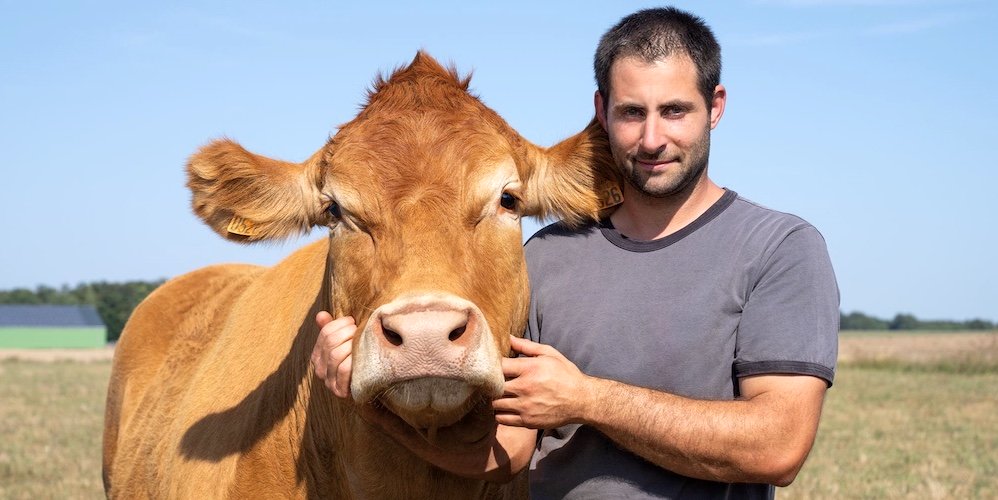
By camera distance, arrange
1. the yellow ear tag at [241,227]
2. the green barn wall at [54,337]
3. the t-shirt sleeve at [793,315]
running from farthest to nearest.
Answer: the green barn wall at [54,337], the yellow ear tag at [241,227], the t-shirt sleeve at [793,315]

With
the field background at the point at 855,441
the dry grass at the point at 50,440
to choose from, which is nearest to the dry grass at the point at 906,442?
the field background at the point at 855,441

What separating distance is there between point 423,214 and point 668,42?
1289 mm

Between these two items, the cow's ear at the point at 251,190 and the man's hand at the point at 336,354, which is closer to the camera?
the man's hand at the point at 336,354

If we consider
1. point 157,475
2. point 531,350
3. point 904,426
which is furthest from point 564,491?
point 904,426

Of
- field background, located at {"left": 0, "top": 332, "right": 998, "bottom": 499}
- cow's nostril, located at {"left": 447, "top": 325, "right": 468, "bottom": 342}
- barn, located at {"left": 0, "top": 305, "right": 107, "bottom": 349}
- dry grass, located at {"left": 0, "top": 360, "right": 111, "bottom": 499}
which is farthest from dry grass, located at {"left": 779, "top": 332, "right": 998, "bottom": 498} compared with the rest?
barn, located at {"left": 0, "top": 305, "right": 107, "bottom": 349}

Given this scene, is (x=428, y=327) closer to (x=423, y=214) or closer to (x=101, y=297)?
(x=423, y=214)

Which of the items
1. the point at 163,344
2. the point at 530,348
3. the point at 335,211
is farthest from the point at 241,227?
the point at 163,344

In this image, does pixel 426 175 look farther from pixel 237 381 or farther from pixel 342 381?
pixel 237 381

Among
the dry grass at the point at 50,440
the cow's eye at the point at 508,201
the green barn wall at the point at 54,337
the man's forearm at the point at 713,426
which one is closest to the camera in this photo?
the man's forearm at the point at 713,426

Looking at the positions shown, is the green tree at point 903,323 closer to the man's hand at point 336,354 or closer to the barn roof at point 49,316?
the barn roof at point 49,316

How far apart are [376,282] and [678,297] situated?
1169mm

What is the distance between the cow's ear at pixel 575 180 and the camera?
4219 mm

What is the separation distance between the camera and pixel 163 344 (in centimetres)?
673

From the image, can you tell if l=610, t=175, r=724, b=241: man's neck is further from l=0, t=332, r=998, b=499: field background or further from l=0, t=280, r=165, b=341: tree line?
l=0, t=280, r=165, b=341: tree line
